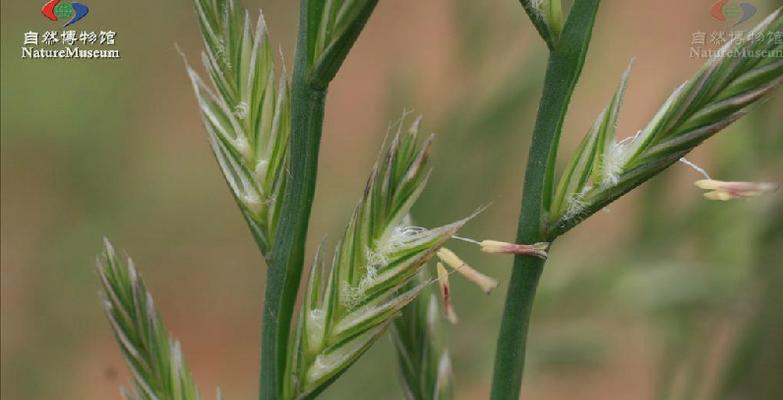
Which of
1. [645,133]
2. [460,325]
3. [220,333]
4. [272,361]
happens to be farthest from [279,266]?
[220,333]

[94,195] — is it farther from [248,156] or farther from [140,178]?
[248,156]

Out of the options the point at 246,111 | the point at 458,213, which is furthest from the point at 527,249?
the point at 458,213

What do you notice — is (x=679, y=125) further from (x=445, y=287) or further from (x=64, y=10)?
(x=64, y=10)

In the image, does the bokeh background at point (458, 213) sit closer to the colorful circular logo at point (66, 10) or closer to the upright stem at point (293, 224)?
the upright stem at point (293, 224)

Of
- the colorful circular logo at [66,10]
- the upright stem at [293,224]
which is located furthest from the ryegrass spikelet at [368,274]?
the colorful circular logo at [66,10]

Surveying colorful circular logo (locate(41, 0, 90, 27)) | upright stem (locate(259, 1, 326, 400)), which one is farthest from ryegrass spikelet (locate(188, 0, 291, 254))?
colorful circular logo (locate(41, 0, 90, 27))

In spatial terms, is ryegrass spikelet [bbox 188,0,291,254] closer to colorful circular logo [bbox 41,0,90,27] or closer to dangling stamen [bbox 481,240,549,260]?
dangling stamen [bbox 481,240,549,260]
